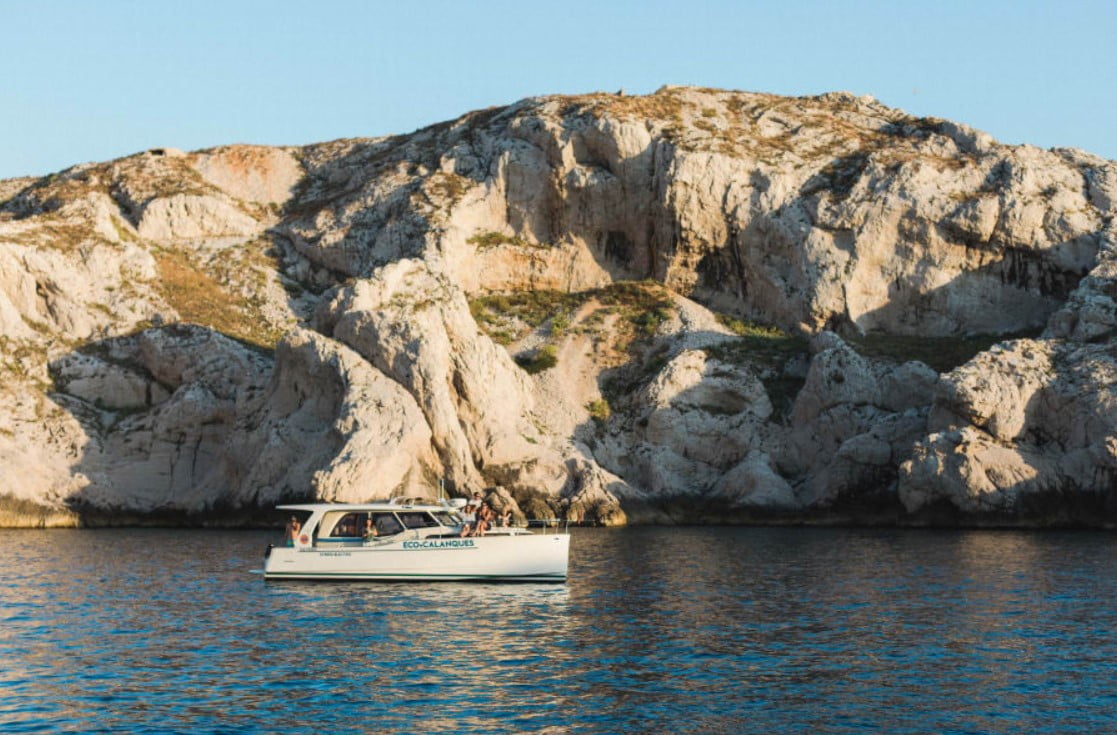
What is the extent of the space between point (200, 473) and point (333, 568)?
35147mm

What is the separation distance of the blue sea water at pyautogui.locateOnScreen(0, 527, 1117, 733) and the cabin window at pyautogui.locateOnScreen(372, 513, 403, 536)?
1.97m

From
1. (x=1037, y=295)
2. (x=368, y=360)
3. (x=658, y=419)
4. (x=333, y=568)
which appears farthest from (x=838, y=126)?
(x=333, y=568)

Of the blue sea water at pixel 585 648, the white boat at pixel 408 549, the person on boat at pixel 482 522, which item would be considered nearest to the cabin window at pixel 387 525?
the white boat at pixel 408 549

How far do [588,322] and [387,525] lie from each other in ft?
162

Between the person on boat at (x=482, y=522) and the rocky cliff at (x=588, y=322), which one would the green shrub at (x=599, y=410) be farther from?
the person on boat at (x=482, y=522)

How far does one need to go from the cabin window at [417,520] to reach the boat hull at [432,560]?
0.68 meters

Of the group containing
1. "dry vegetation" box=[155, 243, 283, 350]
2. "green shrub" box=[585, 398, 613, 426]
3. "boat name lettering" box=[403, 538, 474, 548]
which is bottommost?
"boat name lettering" box=[403, 538, 474, 548]

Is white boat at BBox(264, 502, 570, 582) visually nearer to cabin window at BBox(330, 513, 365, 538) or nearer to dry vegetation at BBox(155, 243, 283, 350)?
cabin window at BBox(330, 513, 365, 538)

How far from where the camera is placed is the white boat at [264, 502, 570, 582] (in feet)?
147

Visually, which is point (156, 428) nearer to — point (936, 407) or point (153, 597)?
point (153, 597)

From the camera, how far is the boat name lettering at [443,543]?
45031 mm

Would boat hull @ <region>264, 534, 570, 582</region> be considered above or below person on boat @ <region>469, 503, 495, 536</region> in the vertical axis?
below

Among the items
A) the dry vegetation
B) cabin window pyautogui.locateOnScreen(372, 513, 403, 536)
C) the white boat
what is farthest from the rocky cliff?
cabin window pyautogui.locateOnScreen(372, 513, 403, 536)

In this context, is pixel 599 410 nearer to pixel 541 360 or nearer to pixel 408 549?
pixel 541 360
